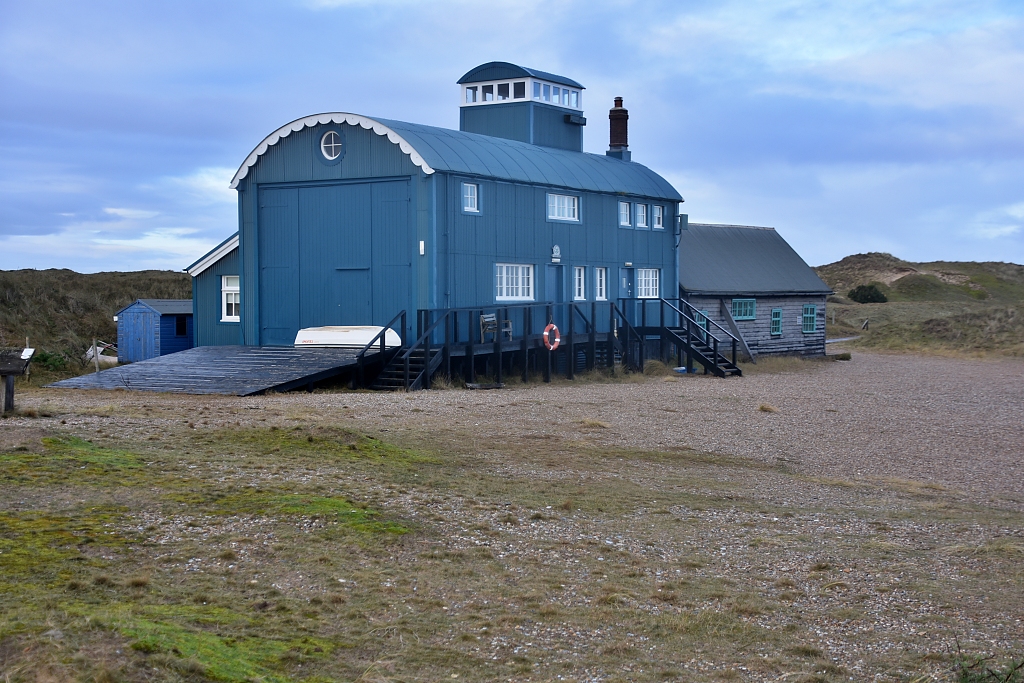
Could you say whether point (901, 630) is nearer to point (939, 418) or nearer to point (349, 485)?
point (349, 485)

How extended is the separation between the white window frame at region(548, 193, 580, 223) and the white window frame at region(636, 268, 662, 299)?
3.88m

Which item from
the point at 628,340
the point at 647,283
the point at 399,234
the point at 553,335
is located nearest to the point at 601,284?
the point at 628,340

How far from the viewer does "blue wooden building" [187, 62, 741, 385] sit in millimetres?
26531

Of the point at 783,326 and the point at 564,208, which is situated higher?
the point at 564,208

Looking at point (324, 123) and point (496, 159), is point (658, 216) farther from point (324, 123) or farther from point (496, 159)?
point (324, 123)

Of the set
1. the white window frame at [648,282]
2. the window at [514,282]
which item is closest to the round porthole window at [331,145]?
the window at [514,282]

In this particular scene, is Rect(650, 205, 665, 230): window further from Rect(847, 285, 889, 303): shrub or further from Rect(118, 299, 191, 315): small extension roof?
Rect(847, 285, 889, 303): shrub

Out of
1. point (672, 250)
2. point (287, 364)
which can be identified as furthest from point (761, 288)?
point (287, 364)

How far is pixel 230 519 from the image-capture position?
9844mm

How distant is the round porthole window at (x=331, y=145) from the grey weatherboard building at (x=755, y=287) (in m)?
14.1

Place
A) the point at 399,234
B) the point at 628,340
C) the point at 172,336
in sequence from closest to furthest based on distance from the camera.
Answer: the point at 399,234 → the point at 628,340 → the point at 172,336

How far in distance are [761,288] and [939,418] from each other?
18.9 m

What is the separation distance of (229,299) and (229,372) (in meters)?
7.68

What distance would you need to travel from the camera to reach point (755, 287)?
131 feet
